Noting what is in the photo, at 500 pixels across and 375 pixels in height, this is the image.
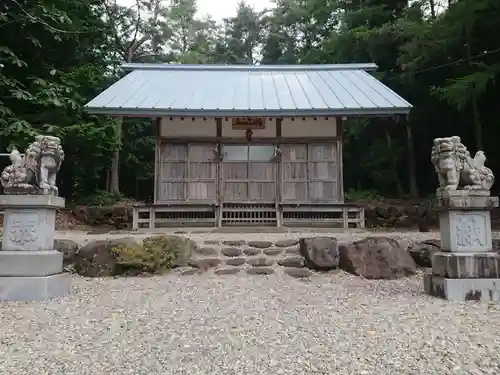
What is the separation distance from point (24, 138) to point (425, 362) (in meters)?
11.0

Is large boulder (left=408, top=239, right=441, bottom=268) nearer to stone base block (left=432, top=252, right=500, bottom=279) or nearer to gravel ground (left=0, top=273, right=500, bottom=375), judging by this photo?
gravel ground (left=0, top=273, right=500, bottom=375)

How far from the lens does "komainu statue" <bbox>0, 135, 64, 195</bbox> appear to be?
188 inches

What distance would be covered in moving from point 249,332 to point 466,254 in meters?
2.90

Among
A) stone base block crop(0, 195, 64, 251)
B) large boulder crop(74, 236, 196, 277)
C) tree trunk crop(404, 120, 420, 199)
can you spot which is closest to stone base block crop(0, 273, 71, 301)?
stone base block crop(0, 195, 64, 251)

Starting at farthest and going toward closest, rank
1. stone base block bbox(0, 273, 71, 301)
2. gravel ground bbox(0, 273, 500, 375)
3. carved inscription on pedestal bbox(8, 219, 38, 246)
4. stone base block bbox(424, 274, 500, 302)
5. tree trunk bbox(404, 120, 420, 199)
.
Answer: tree trunk bbox(404, 120, 420, 199) < carved inscription on pedestal bbox(8, 219, 38, 246) < stone base block bbox(0, 273, 71, 301) < stone base block bbox(424, 274, 500, 302) < gravel ground bbox(0, 273, 500, 375)

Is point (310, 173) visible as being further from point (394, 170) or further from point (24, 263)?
point (24, 263)

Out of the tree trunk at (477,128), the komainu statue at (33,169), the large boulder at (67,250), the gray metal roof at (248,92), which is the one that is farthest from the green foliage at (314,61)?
the komainu statue at (33,169)

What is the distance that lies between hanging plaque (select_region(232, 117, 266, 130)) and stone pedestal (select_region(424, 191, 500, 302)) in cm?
600

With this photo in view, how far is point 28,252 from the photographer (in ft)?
15.4

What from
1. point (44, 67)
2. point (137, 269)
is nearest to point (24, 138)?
point (44, 67)

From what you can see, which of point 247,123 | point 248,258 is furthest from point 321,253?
point 247,123

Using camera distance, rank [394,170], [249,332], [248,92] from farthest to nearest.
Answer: [394,170] → [248,92] → [249,332]

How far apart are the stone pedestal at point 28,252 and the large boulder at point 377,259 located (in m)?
4.03

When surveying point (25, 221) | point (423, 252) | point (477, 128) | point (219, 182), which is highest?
point (477, 128)
